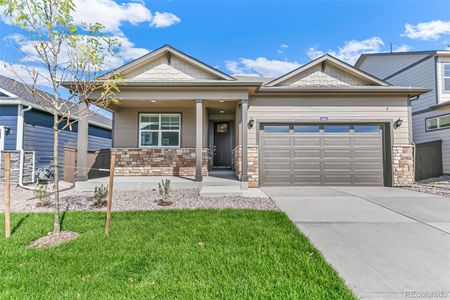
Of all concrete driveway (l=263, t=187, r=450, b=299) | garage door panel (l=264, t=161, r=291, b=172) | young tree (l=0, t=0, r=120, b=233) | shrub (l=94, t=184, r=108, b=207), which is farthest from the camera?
garage door panel (l=264, t=161, r=291, b=172)

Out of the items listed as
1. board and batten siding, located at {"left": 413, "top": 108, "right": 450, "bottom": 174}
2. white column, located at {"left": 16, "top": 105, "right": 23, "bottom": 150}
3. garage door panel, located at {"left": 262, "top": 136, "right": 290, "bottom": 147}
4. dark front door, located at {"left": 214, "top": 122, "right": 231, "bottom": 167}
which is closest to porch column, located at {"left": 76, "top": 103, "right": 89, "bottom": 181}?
white column, located at {"left": 16, "top": 105, "right": 23, "bottom": 150}

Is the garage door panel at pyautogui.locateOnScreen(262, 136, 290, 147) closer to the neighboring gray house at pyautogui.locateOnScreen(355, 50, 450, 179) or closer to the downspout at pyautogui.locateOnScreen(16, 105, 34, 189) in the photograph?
the neighboring gray house at pyautogui.locateOnScreen(355, 50, 450, 179)

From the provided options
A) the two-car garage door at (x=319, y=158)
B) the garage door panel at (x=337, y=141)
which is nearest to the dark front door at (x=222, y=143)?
the two-car garage door at (x=319, y=158)

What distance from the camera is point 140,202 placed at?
6.50 meters

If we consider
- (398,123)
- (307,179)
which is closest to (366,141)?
(398,123)

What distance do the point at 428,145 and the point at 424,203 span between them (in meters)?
7.27

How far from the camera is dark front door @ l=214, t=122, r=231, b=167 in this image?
1186 centimetres

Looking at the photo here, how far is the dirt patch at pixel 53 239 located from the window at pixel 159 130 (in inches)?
267

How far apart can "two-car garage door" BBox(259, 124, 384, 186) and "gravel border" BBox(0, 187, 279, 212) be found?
8.90ft

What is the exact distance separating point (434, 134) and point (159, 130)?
43.7 ft

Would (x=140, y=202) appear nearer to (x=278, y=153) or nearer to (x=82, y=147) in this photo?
(x=82, y=147)

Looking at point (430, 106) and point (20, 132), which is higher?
point (430, 106)

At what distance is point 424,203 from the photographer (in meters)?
6.21
